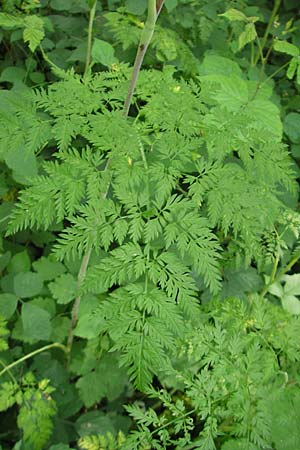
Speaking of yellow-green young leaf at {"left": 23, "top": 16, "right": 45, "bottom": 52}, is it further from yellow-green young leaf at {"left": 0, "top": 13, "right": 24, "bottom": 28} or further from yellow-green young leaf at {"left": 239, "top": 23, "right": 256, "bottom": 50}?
yellow-green young leaf at {"left": 239, "top": 23, "right": 256, "bottom": 50}

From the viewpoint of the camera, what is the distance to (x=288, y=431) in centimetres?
121

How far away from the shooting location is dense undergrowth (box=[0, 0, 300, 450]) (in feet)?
3.81

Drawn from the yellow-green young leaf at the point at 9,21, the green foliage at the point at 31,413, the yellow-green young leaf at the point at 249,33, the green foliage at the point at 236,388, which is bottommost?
the green foliage at the point at 31,413

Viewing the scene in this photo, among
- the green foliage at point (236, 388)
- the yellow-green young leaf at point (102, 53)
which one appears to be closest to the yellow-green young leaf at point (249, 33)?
the yellow-green young leaf at point (102, 53)

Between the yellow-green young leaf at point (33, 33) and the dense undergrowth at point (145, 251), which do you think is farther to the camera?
the yellow-green young leaf at point (33, 33)

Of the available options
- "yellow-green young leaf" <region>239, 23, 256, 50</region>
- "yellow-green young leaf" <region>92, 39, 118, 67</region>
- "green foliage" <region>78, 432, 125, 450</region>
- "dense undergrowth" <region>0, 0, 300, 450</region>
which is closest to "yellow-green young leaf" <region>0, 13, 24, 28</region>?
"dense undergrowth" <region>0, 0, 300, 450</region>

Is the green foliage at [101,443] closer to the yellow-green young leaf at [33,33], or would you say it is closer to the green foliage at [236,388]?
the green foliage at [236,388]

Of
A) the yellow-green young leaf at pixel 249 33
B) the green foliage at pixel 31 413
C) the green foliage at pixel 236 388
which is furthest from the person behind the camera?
the yellow-green young leaf at pixel 249 33

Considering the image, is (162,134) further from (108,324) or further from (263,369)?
(263,369)

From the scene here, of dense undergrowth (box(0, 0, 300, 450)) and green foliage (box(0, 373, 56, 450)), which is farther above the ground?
dense undergrowth (box(0, 0, 300, 450))

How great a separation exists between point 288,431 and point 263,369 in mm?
309

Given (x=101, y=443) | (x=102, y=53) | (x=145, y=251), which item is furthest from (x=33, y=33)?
(x=101, y=443)

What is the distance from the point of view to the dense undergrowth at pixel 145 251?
1161mm

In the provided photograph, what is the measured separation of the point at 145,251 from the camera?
118 cm
